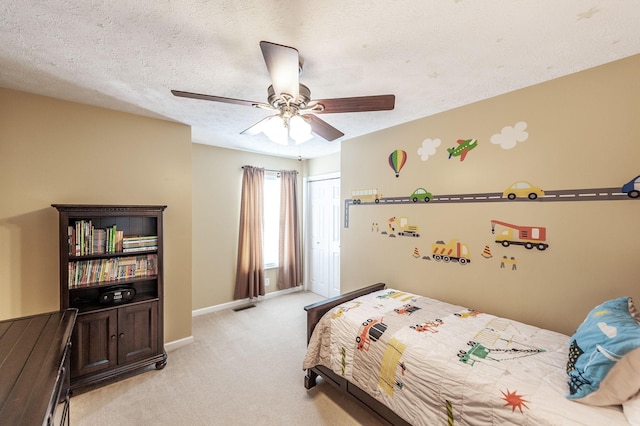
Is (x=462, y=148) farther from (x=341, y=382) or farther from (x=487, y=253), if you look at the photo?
(x=341, y=382)

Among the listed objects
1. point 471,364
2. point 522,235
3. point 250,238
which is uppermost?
point 522,235

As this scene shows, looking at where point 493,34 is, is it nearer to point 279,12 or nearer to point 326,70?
point 326,70

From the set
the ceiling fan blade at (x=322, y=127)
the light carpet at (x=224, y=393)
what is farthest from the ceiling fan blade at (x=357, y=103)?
the light carpet at (x=224, y=393)

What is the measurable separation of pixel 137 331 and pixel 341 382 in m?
1.93

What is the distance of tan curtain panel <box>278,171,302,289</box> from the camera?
4.56m

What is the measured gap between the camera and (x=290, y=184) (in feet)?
15.2

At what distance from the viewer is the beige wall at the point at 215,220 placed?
12.3 feet

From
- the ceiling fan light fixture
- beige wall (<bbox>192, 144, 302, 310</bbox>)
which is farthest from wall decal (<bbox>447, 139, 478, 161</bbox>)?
beige wall (<bbox>192, 144, 302, 310</bbox>)

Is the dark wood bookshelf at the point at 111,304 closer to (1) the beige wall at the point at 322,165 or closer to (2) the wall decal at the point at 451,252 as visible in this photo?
(1) the beige wall at the point at 322,165

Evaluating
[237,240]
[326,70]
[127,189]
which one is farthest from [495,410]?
[237,240]

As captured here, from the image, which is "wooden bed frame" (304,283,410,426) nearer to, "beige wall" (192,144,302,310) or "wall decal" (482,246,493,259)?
"wall decal" (482,246,493,259)

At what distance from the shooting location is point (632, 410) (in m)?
1.06

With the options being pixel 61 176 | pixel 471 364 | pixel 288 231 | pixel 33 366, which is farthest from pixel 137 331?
pixel 471 364

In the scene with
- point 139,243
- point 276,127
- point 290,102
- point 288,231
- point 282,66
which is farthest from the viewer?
point 288,231
